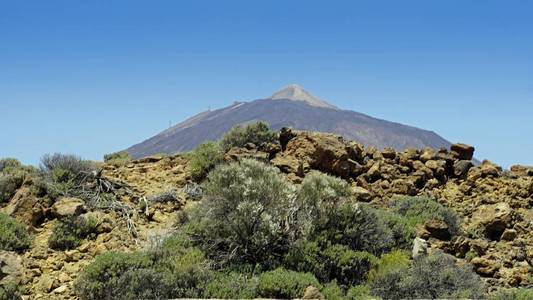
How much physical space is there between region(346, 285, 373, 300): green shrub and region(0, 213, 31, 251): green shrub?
5.78 metres

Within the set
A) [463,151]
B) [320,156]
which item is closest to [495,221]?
[320,156]

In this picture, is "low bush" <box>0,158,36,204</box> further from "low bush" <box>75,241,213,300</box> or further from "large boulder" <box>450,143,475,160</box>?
"large boulder" <box>450,143,475,160</box>

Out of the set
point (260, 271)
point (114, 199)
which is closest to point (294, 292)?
point (260, 271)

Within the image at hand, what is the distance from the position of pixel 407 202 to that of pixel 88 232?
23.3ft

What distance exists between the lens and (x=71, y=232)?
11.0m

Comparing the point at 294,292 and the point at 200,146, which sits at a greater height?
the point at 200,146

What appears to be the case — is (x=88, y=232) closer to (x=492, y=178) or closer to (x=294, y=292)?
(x=294, y=292)

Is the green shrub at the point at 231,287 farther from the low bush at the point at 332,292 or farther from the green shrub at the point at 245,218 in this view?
the low bush at the point at 332,292

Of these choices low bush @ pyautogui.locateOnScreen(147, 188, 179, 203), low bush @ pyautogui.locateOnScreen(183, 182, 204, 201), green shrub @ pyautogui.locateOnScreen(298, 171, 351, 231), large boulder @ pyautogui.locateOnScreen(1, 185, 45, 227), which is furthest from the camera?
low bush @ pyautogui.locateOnScreen(183, 182, 204, 201)

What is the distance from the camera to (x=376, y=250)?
10938 millimetres

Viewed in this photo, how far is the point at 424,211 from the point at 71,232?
756 centimetres

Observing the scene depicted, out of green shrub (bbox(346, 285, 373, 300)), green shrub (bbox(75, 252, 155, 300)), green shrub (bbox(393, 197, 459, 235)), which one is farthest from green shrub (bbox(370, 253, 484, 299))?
green shrub (bbox(75, 252, 155, 300))

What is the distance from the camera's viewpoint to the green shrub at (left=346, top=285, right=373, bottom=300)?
9055 millimetres

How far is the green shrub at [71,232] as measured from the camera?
10766mm
